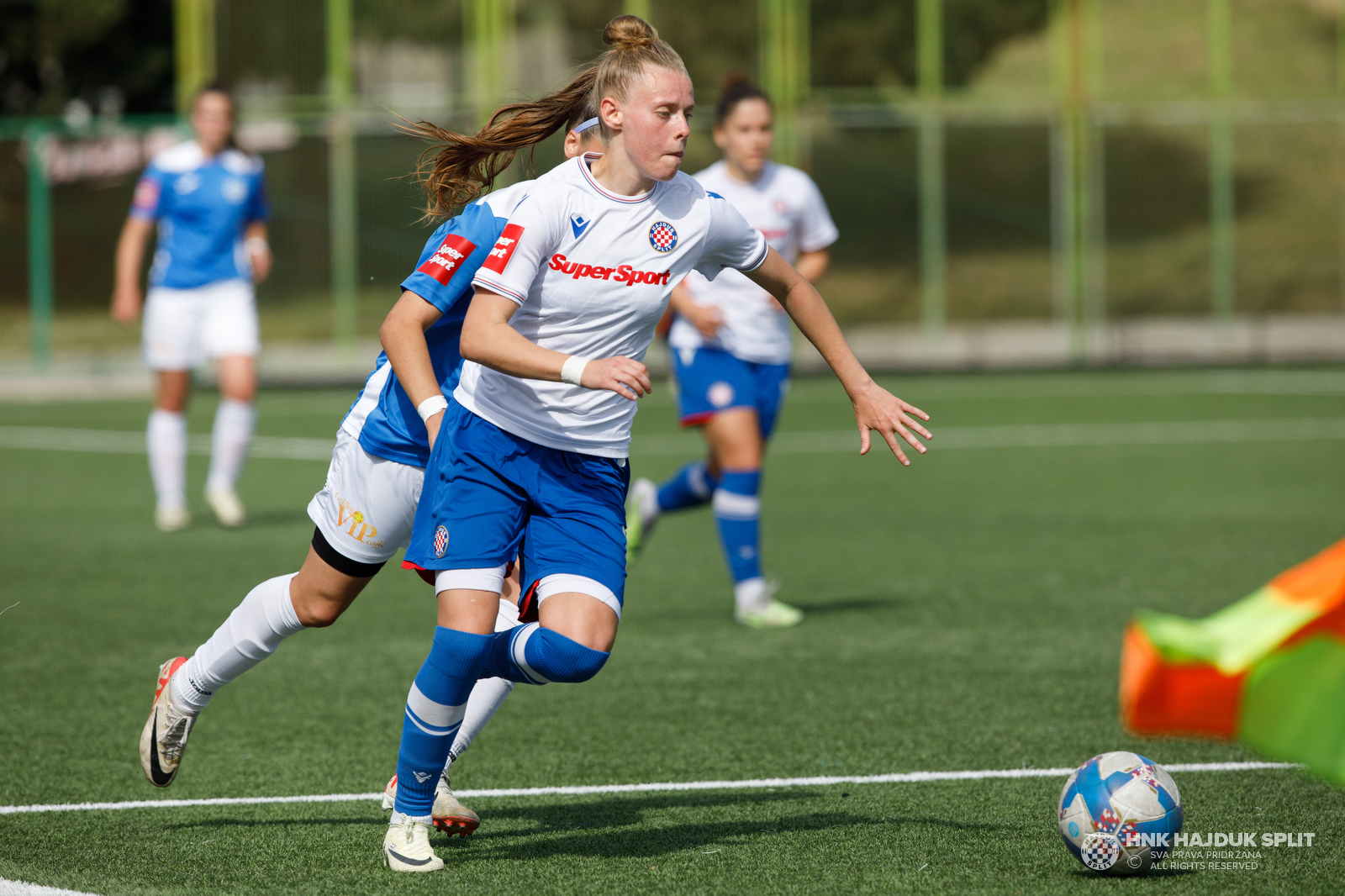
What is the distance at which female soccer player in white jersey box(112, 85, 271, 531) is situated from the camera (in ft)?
30.1

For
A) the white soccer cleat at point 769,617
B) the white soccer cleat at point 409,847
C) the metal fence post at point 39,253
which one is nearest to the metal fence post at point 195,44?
the metal fence post at point 39,253

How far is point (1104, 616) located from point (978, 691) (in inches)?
56.3

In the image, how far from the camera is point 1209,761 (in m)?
4.40

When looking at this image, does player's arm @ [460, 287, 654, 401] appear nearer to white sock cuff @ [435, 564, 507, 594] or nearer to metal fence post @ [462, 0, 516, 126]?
white sock cuff @ [435, 564, 507, 594]

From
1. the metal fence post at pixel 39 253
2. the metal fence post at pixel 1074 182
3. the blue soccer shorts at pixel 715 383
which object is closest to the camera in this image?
the blue soccer shorts at pixel 715 383

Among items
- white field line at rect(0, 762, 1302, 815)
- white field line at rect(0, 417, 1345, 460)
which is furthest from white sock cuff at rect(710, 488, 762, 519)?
white field line at rect(0, 417, 1345, 460)

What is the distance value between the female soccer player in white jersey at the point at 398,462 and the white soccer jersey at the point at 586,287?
0.41 feet

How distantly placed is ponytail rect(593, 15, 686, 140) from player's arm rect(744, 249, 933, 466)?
0.55 metres

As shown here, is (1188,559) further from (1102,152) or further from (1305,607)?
(1102,152)

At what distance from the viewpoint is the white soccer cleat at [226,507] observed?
941 cm

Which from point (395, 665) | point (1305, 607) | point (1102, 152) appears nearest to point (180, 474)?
point (395, 665)

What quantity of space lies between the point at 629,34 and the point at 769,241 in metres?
3.15

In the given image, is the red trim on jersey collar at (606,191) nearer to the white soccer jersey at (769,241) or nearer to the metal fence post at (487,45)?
the white soccer jersey at (769,241)

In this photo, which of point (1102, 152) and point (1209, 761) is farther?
point (1102, 152)
